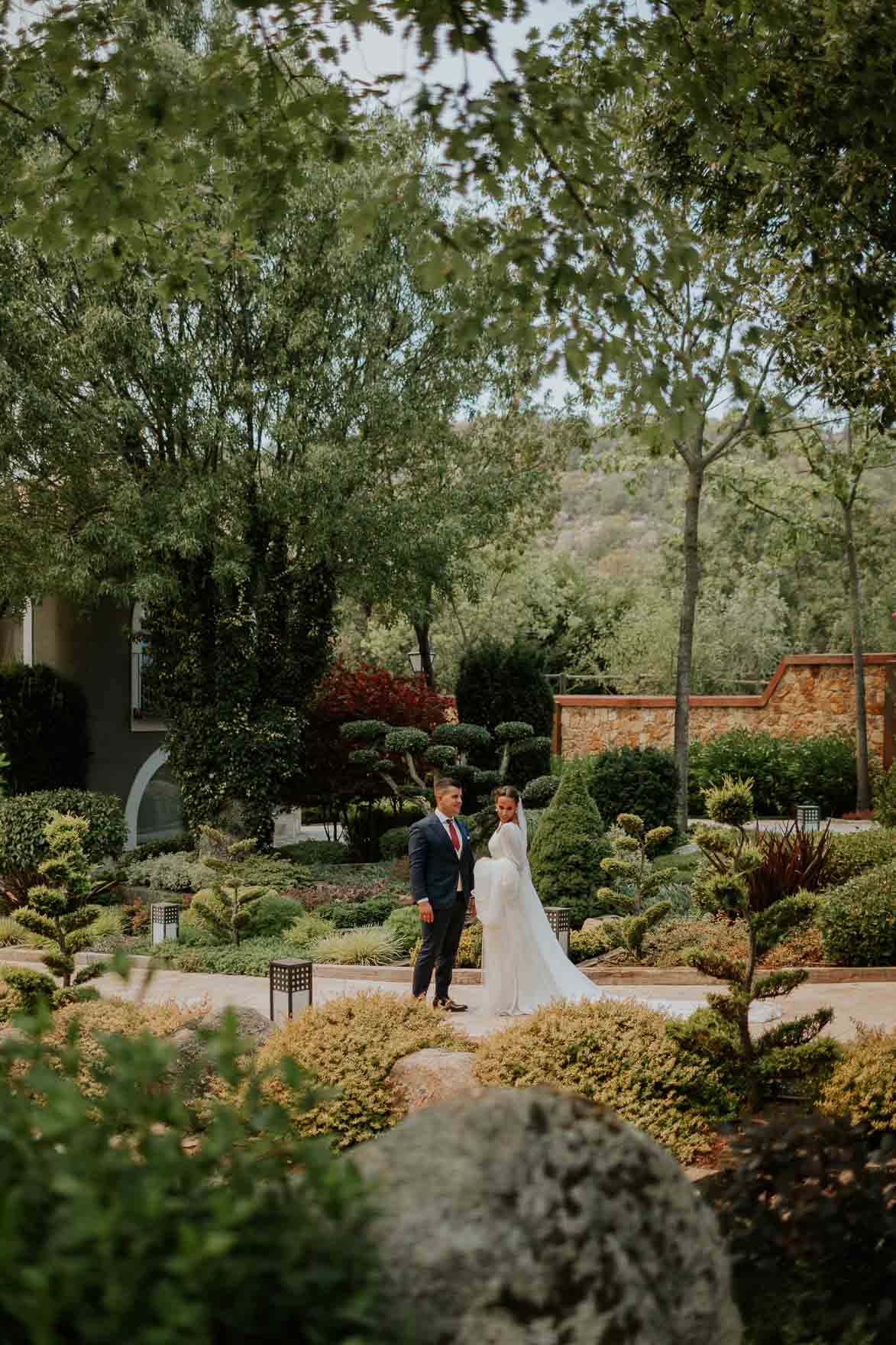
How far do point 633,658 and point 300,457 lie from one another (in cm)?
2378

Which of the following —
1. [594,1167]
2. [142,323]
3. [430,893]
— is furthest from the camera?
[142,323]

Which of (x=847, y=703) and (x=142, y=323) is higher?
(x=142, y=323)

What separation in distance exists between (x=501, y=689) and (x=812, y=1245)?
16.0m

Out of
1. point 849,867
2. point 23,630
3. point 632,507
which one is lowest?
point 849,867

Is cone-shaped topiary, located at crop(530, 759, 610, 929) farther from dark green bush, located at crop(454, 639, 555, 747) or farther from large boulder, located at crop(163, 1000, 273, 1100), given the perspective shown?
dark green bush, located at crop(454, 639, 555, 747)

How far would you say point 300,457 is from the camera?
15.4m

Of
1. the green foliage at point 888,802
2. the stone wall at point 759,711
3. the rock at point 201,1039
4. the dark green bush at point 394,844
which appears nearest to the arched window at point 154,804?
the dark green bush at point 394,844

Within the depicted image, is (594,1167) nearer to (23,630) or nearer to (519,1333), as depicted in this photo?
(519,1333)

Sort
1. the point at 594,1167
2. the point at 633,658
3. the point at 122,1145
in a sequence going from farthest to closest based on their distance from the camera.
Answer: the point at 633,658 < the point at 594,1167 < the point at 122,1145

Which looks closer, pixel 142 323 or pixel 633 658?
pixel 142 323

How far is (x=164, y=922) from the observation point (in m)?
12.4

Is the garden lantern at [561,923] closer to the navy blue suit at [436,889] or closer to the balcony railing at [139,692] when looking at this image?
the navy blue suit at [436,889]

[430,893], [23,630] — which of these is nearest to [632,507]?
[23,630]

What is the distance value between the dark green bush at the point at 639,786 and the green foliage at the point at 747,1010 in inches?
363
